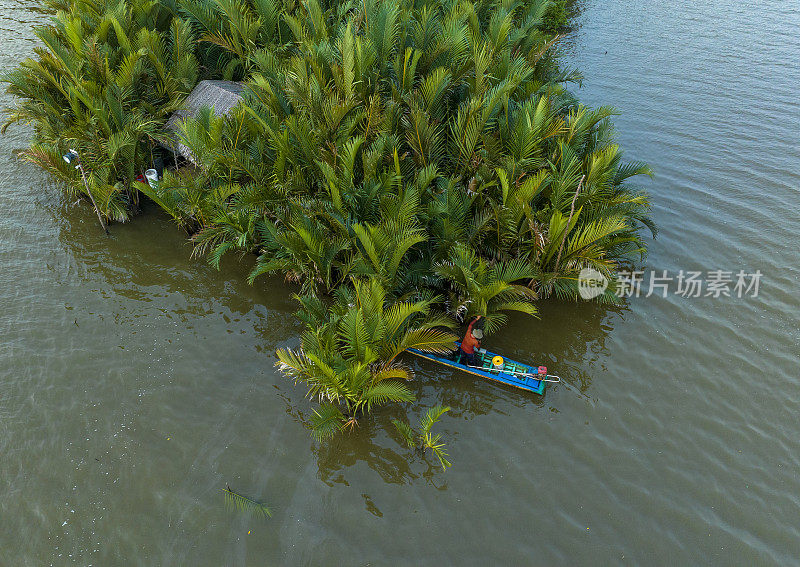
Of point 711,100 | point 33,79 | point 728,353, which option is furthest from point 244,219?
point 711,100

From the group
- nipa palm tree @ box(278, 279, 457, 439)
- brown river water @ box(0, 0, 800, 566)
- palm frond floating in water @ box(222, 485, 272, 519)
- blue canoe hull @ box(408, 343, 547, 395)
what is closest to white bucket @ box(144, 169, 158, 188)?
brown river water @ box(0, 0, 800, 566)

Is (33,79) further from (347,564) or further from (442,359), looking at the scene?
(347,564)

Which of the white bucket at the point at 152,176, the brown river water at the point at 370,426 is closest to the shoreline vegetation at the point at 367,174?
the white bucket at the point at 152,176

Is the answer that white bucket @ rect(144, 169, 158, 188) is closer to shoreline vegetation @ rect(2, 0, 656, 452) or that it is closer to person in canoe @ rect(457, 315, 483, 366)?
shoreline vegetation @ rect(2, 0, 656, 452)

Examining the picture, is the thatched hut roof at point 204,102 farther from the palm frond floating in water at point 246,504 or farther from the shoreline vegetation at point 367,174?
the palm frond floating in water at point 246,504

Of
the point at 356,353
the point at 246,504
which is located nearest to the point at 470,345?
the point at 356,353
